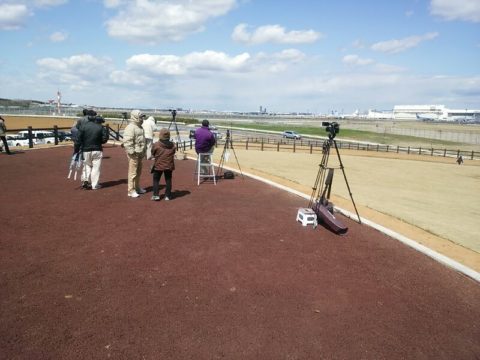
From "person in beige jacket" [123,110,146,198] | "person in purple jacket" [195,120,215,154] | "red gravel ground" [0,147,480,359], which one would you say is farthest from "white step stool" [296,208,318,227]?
"person in purple jacket" [195,120,215,154]

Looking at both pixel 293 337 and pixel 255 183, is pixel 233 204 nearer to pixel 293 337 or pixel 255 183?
pixel 255 183

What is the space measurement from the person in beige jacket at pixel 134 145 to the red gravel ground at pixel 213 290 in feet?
3.94

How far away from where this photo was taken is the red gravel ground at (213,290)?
4074 mm

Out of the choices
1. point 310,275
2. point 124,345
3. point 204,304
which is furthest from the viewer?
point 310,275

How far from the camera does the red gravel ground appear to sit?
407 cm

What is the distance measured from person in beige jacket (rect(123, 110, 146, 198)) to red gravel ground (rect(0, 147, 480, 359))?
3.94 ft

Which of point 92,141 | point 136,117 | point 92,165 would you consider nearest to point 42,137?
point 92,165

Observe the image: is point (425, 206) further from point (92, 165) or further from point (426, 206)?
point (92, 165)

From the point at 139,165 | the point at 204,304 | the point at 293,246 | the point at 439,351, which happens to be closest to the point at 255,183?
the point at 139,165

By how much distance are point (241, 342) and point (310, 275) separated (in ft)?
6.87

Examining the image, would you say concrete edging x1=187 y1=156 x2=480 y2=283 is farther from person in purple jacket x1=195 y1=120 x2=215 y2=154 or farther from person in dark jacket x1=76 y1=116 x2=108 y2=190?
person in dark jacket x1=76 y1=116 x2=108 y2=190

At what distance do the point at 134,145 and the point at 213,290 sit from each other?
5764 mm

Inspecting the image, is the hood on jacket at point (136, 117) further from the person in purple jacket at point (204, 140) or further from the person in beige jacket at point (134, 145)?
the person in purple jacket at point (204, 140)

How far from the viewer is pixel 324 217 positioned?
326 inches
